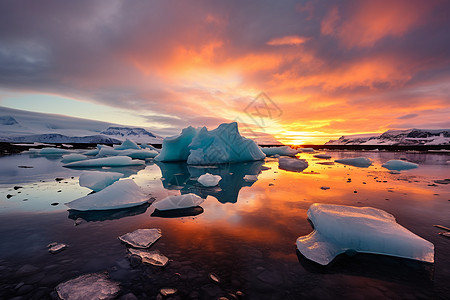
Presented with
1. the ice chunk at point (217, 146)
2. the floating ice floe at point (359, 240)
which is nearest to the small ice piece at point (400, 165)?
the ice chunk at point (217, 146)

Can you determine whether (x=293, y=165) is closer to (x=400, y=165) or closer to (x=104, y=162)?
(x=400, y=165)

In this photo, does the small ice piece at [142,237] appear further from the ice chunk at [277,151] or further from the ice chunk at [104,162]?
the ice chunk at [277,151]

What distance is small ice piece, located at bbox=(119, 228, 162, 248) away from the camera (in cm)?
220

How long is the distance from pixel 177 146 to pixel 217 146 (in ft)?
10.4

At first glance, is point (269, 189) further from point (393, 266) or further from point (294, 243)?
point (393, 266)

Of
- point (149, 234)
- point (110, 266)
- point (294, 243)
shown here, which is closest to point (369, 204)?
point (294, 243)

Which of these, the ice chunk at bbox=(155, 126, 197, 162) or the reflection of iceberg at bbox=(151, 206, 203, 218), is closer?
the reflection of iceberg at bbox=(151, 206, 203, 218)

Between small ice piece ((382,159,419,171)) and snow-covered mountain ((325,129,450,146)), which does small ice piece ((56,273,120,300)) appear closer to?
small ice piece ((382,159,419,171))

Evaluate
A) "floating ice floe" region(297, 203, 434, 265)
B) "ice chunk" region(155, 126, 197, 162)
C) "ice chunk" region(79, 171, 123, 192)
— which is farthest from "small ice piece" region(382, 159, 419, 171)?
"ice chunk" region(79, 171, 123, 192)

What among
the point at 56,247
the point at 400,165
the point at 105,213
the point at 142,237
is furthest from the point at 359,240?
the point at 400,165

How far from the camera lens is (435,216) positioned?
3096 mm

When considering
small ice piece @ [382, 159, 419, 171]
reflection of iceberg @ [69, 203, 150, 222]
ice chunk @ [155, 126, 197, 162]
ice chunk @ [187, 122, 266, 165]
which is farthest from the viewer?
ice chunk @ [155, 126, 197, 162]

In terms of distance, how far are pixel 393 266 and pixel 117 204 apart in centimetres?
393

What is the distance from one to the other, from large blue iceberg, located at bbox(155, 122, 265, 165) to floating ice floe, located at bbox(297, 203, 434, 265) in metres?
9.87
